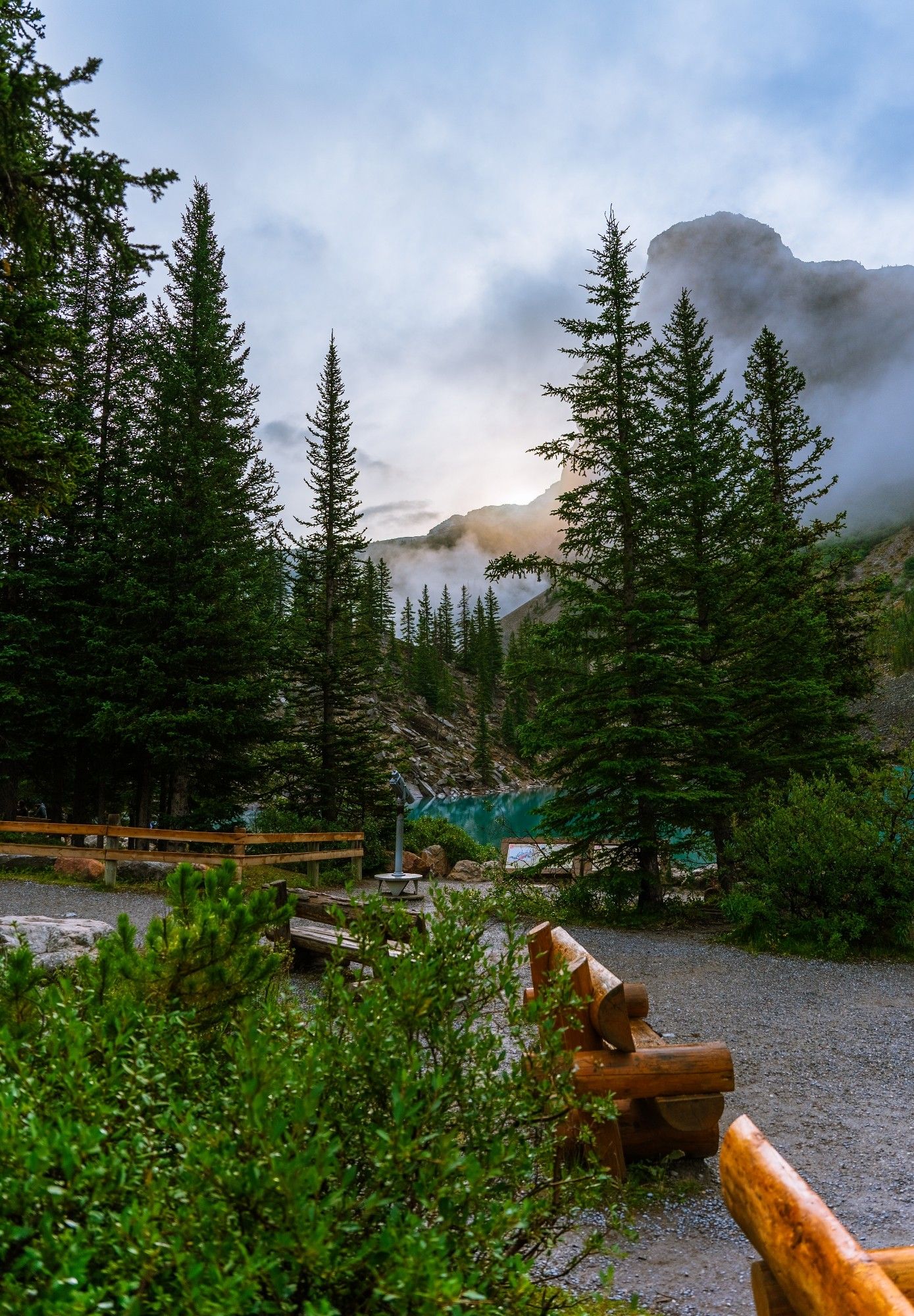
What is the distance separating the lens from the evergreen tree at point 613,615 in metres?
12.0

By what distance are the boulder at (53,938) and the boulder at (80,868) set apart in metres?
7.63

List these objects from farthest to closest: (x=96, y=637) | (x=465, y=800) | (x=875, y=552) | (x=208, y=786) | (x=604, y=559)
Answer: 1. (x=875, y=552)
2. (x=465, y=800)
3. (x=208, y=786)
4. (x=96, y=637)
5. (x=604, y=559)

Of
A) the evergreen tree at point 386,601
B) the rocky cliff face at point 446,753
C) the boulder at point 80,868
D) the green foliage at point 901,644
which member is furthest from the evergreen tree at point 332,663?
the rocky cliff face at point 446,753

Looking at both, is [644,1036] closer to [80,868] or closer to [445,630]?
[80,868]

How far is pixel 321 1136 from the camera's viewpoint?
1328 millimetres

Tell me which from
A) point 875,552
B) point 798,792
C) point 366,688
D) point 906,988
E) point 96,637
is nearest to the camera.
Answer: point 906,988

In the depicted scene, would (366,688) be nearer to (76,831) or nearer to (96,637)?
(96,637)

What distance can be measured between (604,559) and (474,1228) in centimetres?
1223

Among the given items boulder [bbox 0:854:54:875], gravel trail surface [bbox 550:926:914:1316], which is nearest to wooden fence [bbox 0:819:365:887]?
boulder [bbox 0:854:54:875]

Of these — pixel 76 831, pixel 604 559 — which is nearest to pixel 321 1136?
pixel 604 559

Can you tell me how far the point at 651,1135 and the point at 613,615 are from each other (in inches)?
349

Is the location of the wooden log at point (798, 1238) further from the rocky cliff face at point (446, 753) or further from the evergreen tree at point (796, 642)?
the rocky cliff face at point (446, 753)

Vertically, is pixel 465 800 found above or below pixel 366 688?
below

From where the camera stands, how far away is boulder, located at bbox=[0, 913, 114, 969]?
5613 mm
